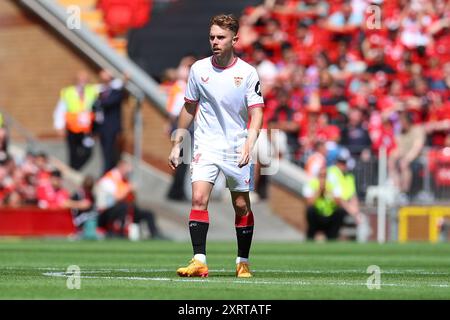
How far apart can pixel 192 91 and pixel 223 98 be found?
32cm

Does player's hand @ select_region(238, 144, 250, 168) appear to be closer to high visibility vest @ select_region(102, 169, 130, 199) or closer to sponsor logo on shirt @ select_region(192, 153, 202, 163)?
sponsor logo on shirt @ select_region(192, 153, 202, 163)

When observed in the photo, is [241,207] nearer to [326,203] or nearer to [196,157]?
[196,157]

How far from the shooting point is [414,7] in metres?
27.6

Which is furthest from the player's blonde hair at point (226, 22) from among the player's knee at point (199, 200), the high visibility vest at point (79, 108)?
the high visibility vest at point (79, 108)

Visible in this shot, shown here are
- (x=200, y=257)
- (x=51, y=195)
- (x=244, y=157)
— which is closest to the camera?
(x=244, y=157)

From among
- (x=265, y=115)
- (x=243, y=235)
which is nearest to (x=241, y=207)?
(x=243, y=235)

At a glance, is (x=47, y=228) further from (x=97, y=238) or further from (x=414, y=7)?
(x=414, y=7)

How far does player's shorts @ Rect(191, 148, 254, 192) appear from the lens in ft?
36.3

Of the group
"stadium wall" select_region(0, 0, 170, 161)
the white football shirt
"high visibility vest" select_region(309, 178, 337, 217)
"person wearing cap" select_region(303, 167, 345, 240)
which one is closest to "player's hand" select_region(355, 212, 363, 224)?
"person wearing cap" select_region(303, 167, 345, 240)

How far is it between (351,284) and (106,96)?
16.2m

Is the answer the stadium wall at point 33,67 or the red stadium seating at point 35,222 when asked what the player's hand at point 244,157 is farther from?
the stadium wall at point 33,67

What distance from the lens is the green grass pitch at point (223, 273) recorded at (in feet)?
29.5

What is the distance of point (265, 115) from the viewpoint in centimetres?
2666

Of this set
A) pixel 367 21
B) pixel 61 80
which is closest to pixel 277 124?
pixel 367 21
